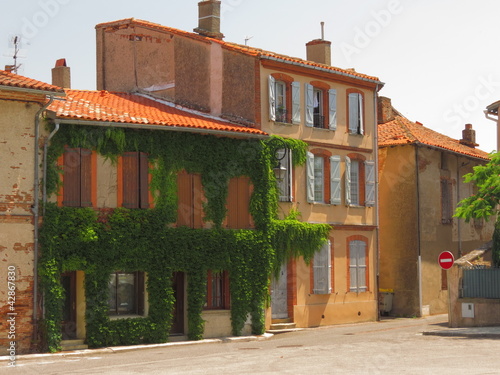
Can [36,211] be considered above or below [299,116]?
below

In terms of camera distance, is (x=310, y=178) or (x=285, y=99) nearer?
(x=285, y=99)

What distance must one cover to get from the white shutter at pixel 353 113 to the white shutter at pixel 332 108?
0.91 metres

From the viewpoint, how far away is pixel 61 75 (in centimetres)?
3167

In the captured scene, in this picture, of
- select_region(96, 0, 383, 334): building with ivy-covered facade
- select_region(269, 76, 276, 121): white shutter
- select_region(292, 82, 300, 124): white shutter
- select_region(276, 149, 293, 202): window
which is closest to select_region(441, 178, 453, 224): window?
select_region(96, 0, 383, 334): building with ivy-covered facade

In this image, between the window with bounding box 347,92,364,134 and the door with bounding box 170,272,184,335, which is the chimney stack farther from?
the window with bounding box 347,92,364,134

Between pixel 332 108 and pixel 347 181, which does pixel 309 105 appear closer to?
pixel 332 108

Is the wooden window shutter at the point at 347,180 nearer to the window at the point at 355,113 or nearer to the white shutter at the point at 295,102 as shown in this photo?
the window at the point at 355,113

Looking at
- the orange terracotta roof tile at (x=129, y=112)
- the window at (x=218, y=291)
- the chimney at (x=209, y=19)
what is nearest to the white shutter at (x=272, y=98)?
the orange terracotta roof tile at (x=129, y=112)

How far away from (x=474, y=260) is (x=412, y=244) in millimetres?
6038

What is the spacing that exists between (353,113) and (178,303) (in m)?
10.2

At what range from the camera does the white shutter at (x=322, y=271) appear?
97.4 feet

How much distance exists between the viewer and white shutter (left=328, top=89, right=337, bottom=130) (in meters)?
30.7

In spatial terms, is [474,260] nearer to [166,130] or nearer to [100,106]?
[166,130]

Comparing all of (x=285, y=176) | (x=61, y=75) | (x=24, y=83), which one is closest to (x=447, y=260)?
(x=285, y=176)
